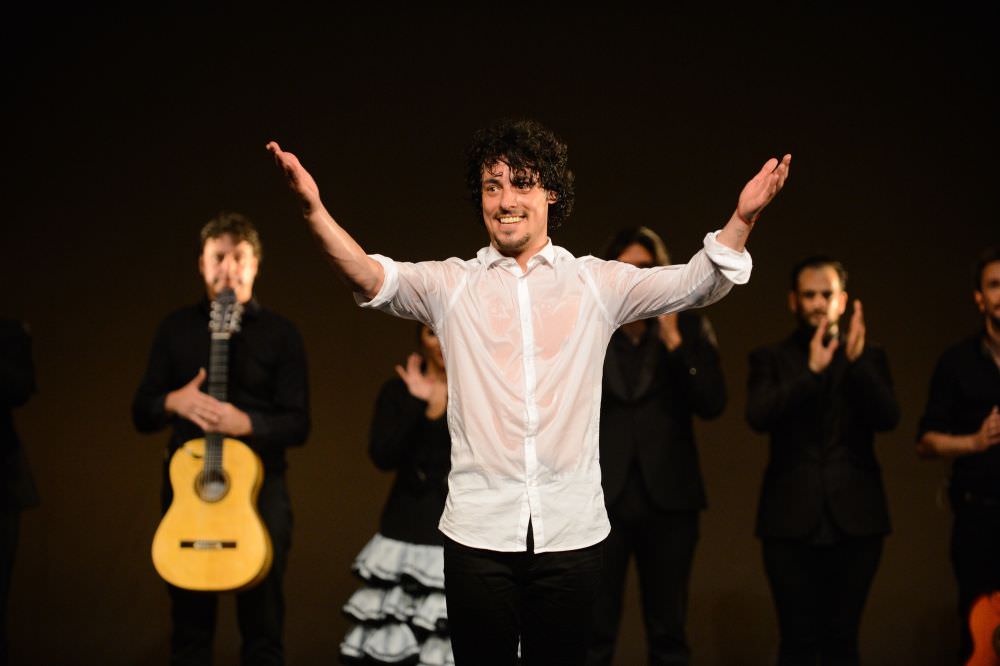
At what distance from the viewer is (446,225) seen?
4746 mm

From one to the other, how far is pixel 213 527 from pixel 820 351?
6.55ft

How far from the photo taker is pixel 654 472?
3484 millimetres

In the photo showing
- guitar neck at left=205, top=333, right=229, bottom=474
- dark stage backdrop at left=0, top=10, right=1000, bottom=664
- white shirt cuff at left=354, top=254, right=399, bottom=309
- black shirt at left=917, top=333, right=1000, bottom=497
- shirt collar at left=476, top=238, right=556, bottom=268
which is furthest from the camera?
dark stage backdrop at left=0, top=10, right=1000, bottom=664

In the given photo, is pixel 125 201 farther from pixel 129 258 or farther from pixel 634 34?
pixel 634 34

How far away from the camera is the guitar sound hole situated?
3.25m

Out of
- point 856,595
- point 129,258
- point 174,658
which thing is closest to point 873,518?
point 856,595

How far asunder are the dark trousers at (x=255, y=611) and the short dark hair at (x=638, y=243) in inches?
52.9

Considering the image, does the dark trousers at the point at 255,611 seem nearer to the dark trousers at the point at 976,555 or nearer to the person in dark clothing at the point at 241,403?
the person in dark clothing at the point at 241,403

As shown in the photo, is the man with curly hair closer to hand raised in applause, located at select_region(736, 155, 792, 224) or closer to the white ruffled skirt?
hand raised in applause, located at select_region(736, 155, 792, 224)

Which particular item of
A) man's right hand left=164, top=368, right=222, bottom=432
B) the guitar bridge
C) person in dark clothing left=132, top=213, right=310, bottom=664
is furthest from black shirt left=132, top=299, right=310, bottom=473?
the guitar bridge

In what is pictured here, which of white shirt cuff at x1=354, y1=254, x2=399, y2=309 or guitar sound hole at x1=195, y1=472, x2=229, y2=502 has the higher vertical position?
white shirt cuff at x1=354, y1=254, x2=399, y2=309

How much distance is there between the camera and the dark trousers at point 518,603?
6.70ft

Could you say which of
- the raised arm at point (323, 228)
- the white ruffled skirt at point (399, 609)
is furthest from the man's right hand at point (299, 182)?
the white ruffled skirt at point (399, 609)

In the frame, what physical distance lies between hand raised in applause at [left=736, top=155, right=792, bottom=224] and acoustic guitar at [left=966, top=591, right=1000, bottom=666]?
1.97 m
